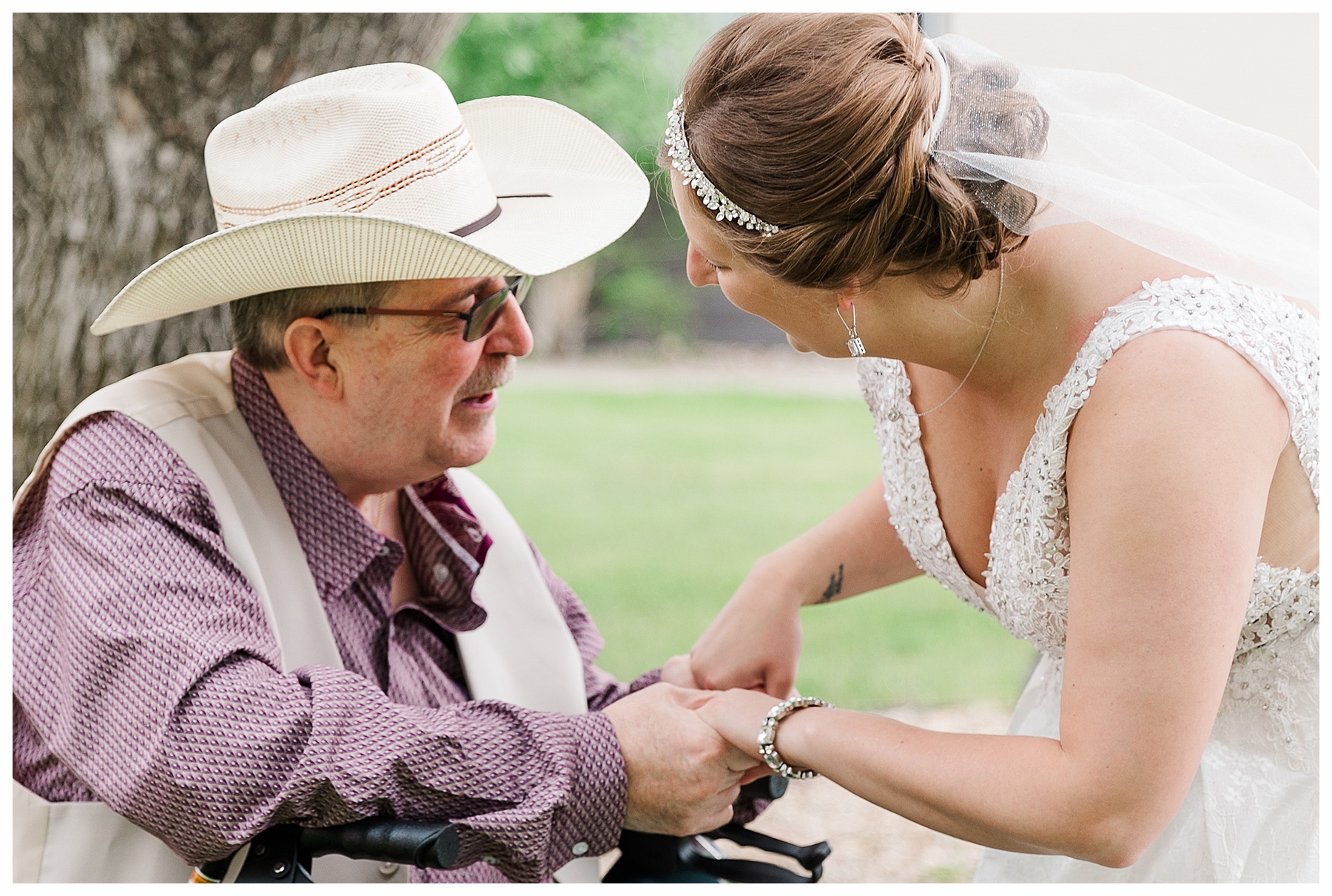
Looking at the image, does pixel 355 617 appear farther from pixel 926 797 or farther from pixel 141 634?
pixel 926 797

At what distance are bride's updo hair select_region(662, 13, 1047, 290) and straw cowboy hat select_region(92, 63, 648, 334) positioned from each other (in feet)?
1.40

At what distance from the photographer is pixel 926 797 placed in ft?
5.47

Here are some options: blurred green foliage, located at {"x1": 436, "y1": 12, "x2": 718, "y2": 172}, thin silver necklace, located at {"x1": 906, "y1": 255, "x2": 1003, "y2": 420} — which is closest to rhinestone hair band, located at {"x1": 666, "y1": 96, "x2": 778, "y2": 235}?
thin silver necklace, located at {"x1": 906, "y1": 255, "x2": 1003, "y2": 420}

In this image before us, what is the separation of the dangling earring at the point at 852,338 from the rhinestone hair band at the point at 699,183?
17 centimetres

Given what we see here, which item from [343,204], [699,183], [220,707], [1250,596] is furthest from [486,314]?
[1250,596]

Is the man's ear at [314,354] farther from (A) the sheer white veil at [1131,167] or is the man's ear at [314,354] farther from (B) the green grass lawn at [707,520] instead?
(B) the green grass lawn at [707,520]

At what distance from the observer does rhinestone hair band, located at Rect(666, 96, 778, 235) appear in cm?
165

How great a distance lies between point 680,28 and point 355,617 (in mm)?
9592

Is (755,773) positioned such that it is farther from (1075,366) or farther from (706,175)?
(706,175)

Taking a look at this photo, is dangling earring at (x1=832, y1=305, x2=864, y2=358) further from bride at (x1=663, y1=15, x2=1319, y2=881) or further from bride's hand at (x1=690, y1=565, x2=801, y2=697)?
bride's hand at (x1=690, y1=565, x2=801, y2=697)


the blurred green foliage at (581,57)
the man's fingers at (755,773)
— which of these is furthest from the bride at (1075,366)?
the blurred green foliage at (581,57)

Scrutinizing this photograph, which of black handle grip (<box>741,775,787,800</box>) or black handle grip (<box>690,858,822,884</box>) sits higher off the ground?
black handle grip (<box>741,775,787,800</box>)

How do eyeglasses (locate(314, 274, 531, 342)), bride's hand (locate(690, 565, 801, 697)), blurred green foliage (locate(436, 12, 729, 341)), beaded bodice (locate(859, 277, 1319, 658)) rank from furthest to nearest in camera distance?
blurred green foliage (locate(436, 12, 729, 341))
bride's hand (locate(690, 565, 801, 697))
eyeglasses (locate(314, 274, 531, 342))
beaded bodice (locate(859, 277, 1319, 658))

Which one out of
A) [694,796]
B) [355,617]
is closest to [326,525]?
[355,617]
